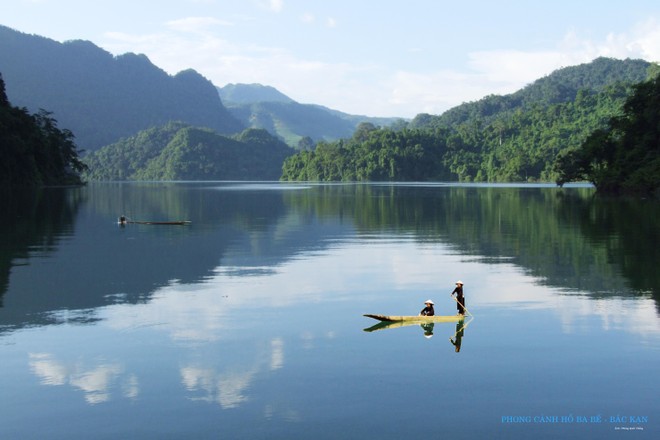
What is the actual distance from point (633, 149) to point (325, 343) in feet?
361

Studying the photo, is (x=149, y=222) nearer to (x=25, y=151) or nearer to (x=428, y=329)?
(x=428, y=329)

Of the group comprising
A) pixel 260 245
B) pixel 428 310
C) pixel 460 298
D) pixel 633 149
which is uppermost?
pixel 633 149

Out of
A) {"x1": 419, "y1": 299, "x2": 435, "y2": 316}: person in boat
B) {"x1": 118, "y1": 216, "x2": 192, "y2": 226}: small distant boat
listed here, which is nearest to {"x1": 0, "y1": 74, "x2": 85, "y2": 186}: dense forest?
{"x1": 118, "y1": 216, "x2": 192, "y2": 226}: small distant boat

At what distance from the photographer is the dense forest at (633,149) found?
364ft

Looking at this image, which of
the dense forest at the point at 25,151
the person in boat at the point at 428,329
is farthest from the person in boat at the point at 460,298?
the dense forest at the point at 25,151

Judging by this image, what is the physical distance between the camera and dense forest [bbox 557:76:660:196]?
111062 mm

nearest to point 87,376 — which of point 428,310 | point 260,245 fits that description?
point 428,310

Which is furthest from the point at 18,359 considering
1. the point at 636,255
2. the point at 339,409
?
the point at 636,255

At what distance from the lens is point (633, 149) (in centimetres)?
12000

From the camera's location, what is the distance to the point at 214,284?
1308 inches

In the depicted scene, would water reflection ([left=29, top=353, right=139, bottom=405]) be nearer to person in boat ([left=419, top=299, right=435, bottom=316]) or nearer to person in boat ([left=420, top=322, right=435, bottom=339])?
person in boat ([left=420, top=322, right=435, bottom=339])

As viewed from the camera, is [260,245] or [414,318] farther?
[260,245]

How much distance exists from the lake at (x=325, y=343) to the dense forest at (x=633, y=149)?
226 feet

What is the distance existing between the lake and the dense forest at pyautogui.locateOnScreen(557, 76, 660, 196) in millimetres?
68767
